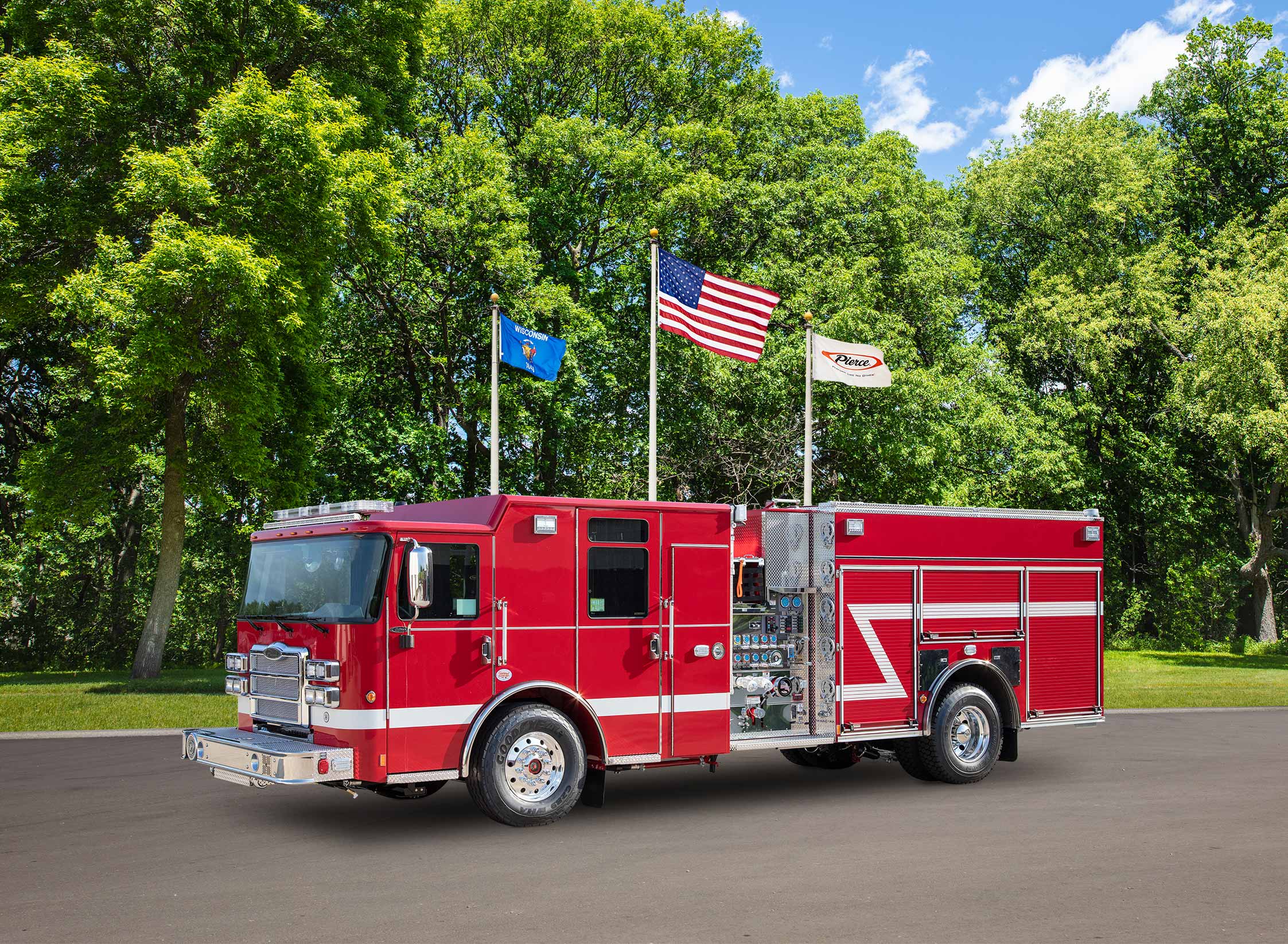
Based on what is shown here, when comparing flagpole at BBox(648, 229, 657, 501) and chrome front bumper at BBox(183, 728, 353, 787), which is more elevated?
flagpole at BBox(648, 229, 657, 501)

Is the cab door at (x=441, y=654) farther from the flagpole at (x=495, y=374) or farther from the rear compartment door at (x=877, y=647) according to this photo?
the flagpole at (x=495, y=374)

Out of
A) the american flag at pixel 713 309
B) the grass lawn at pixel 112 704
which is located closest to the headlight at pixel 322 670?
Result: the grass lawn at pixel 112 704

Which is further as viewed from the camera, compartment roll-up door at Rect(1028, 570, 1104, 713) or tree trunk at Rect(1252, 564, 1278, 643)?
tree trunk at Rect(1252, 564, 1278, 643)

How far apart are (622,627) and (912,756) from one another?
13.3ft

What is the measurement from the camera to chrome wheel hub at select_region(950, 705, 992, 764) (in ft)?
40.8

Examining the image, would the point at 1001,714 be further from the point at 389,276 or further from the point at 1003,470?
the point at 1003,470

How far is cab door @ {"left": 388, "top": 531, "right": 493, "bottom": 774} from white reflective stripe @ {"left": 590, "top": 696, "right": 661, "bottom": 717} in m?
1.11

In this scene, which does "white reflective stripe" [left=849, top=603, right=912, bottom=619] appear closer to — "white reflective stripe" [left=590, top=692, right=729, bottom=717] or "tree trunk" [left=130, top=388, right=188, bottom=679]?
"white reflective stripe" [left=590, top=692, right=729, bottom=717]

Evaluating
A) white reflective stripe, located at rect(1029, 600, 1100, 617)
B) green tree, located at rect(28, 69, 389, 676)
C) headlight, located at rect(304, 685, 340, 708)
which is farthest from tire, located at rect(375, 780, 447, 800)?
green tree, located at rect(28, 69, 389, 676)

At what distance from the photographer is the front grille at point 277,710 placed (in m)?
9.64

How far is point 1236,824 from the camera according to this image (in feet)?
33.4

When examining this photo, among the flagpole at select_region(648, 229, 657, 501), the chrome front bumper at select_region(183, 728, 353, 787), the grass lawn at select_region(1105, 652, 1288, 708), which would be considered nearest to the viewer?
the chrome front bumper at select_region(183, 728, 353, 787)

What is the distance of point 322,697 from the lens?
929 centimetres

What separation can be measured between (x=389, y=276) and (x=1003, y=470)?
2045cm
